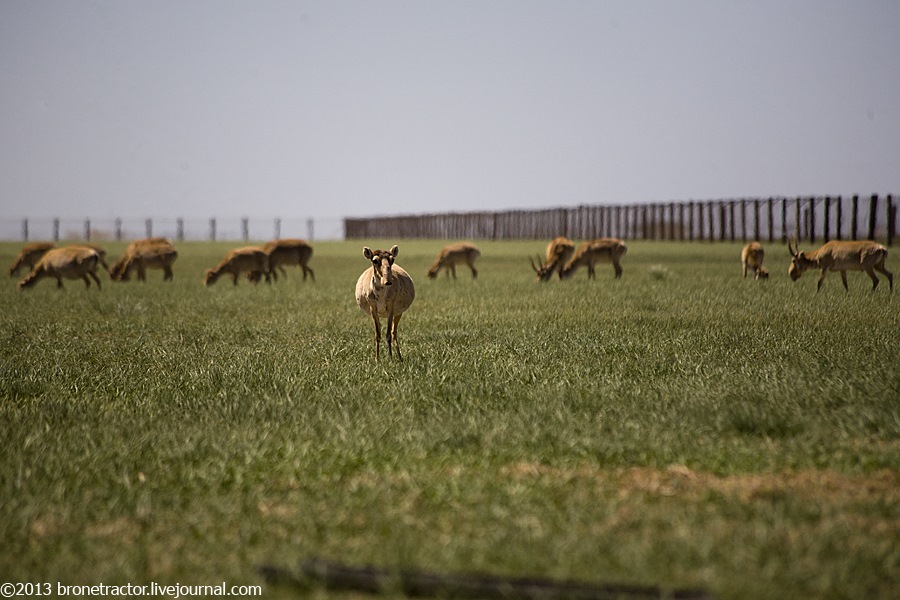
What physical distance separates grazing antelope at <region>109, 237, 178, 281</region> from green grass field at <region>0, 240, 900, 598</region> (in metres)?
14.3

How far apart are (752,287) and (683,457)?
13288 mm

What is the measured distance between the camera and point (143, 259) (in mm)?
24734

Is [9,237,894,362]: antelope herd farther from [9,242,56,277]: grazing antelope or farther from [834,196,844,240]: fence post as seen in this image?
[834,196,844,240]: fence post

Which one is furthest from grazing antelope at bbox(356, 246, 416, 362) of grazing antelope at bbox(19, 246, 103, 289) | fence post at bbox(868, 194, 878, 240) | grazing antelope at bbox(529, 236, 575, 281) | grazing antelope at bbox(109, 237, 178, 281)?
fence post at bbox(868, 194, 878, 240)

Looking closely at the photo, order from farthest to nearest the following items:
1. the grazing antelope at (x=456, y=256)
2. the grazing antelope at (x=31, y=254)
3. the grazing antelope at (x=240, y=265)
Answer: the grazing antelope at (x=31, y=254) < the grazing antelope at (x=456, y=256) < the grazing antelope at (x=240, y=265)

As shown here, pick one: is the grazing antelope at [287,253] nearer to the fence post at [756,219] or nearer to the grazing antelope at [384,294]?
the grazing antelope at [384,294]

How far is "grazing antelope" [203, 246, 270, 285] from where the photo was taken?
2322 centimetres

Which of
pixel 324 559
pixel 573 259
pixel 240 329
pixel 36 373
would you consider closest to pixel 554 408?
pixel 324 559

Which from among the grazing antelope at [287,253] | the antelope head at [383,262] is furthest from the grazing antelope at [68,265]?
the antelope head at [383,262]

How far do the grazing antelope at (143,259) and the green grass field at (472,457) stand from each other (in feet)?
47.1

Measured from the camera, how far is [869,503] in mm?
4281

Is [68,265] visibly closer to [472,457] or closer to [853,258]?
[853,258]

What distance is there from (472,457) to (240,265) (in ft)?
63.8

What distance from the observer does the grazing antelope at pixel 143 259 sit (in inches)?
Result: 971
